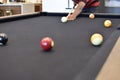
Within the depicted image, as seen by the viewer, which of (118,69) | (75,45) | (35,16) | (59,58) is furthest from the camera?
(35,16)

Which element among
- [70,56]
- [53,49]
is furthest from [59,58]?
[53,49]

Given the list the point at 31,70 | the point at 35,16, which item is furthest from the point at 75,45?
the point at 35,16

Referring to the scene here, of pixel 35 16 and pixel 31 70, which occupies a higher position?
pixel 35 16

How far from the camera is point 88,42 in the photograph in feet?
5.07

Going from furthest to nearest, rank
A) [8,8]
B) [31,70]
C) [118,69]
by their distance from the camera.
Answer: [8,8], [31,70], [118,69]

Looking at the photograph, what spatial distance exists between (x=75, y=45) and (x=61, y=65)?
425 millimetres

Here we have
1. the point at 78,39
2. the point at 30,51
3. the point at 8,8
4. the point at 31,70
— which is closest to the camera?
the point at 31,70

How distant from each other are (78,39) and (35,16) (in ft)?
4.76

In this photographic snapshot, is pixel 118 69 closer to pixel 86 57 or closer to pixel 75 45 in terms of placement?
A: pixel 86 57

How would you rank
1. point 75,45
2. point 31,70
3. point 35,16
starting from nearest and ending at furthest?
1. point 31,70
2. point 75,45
3. point 35,16

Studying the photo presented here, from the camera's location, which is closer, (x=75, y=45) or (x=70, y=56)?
(x=70, y=56)

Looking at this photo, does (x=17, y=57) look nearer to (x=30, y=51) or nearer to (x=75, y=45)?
(x=30, y=51)

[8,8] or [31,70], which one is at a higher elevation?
[8,8]

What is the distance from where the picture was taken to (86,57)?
3.82 ft
